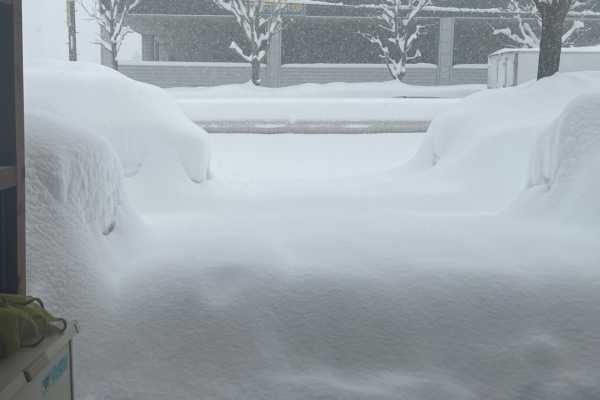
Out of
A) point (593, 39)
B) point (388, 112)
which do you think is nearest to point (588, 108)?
point (388, 112)

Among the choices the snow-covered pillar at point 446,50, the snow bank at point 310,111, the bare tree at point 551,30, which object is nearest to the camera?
the bare tree at point 551,30

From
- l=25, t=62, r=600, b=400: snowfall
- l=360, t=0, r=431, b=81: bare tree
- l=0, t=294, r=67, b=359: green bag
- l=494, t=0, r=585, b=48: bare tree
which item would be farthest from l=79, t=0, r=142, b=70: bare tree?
l=0, t=294, r=67, b=359: green bag

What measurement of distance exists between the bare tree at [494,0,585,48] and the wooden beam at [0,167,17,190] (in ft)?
103

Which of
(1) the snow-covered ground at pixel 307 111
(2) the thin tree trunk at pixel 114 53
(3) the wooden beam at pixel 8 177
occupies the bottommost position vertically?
(1) the snow-covered ground at pixel 307 111

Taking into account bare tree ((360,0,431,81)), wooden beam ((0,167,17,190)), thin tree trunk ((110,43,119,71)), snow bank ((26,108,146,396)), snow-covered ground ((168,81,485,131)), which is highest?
bare tree ((360,0,431,81))

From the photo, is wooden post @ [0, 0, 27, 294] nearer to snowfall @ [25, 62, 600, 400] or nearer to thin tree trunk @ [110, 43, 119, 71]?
snowfall @ [25, 62, 600, 400]

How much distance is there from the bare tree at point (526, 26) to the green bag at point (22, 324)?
31.9 metres

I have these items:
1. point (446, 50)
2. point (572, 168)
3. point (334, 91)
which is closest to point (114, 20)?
point (334, 91)

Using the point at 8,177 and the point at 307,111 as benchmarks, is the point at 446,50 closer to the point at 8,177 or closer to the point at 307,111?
the point at 307,111

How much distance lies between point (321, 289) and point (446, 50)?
30.6 meters

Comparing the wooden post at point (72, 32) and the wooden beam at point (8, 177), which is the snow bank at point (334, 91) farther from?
the wooden beam at point (8, 177)

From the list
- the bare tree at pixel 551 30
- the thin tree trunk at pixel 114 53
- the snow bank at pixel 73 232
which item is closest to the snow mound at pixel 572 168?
the snow bank at pixel 73 232

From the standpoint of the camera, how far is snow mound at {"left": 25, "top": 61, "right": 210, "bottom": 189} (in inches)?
273

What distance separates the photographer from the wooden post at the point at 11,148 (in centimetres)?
275
